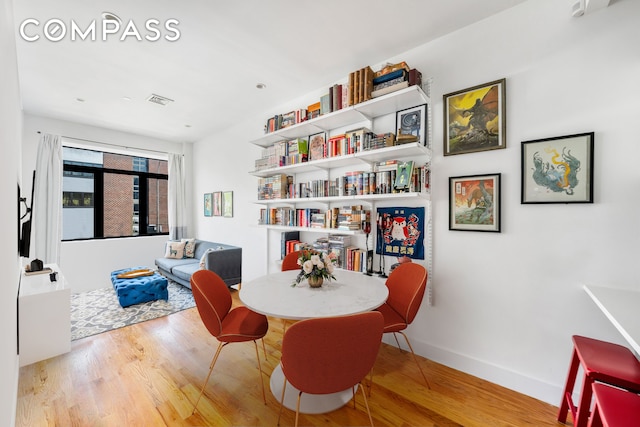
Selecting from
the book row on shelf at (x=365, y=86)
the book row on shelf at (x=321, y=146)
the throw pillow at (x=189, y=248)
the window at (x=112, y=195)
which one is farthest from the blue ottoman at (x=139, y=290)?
the book row on shelf at (x=365, y=86)

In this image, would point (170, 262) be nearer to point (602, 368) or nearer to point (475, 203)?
point (475, 203)

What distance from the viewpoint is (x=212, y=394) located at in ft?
6.32

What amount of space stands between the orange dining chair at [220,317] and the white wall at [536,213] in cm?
149

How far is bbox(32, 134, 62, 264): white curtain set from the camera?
403 centimetres

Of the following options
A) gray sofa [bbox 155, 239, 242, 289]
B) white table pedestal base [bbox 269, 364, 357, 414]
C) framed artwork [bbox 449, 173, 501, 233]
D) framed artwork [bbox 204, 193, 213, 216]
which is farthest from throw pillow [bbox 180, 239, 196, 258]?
framed artwork [bbox 449, 173, 501, 233]

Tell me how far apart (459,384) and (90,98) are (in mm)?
5185

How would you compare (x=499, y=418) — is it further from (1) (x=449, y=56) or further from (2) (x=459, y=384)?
(1) (x=449, y=56)

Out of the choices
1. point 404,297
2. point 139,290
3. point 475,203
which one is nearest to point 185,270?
point 139,290

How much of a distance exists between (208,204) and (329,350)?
475 centimetres

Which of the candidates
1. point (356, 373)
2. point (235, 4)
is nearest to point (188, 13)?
point (235, 4)

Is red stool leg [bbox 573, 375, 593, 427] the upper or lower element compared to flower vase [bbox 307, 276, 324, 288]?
lower

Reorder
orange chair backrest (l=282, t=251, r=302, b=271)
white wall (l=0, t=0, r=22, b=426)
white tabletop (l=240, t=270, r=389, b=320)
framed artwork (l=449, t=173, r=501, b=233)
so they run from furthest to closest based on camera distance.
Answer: orange chair backrest (l=282, t=251, r=302, b=271), framed artwork (l=449, t=173, r=501, b=233), white tabletop (l=240, t=270, r=389, b=320), white wall (l=0, t=0, r=22, b=426)

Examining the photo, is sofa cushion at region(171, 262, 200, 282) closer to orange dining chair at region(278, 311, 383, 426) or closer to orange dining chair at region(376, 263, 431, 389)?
orange dining chair at region(376, 263, 431, 389)

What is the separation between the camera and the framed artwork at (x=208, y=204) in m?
5.23
